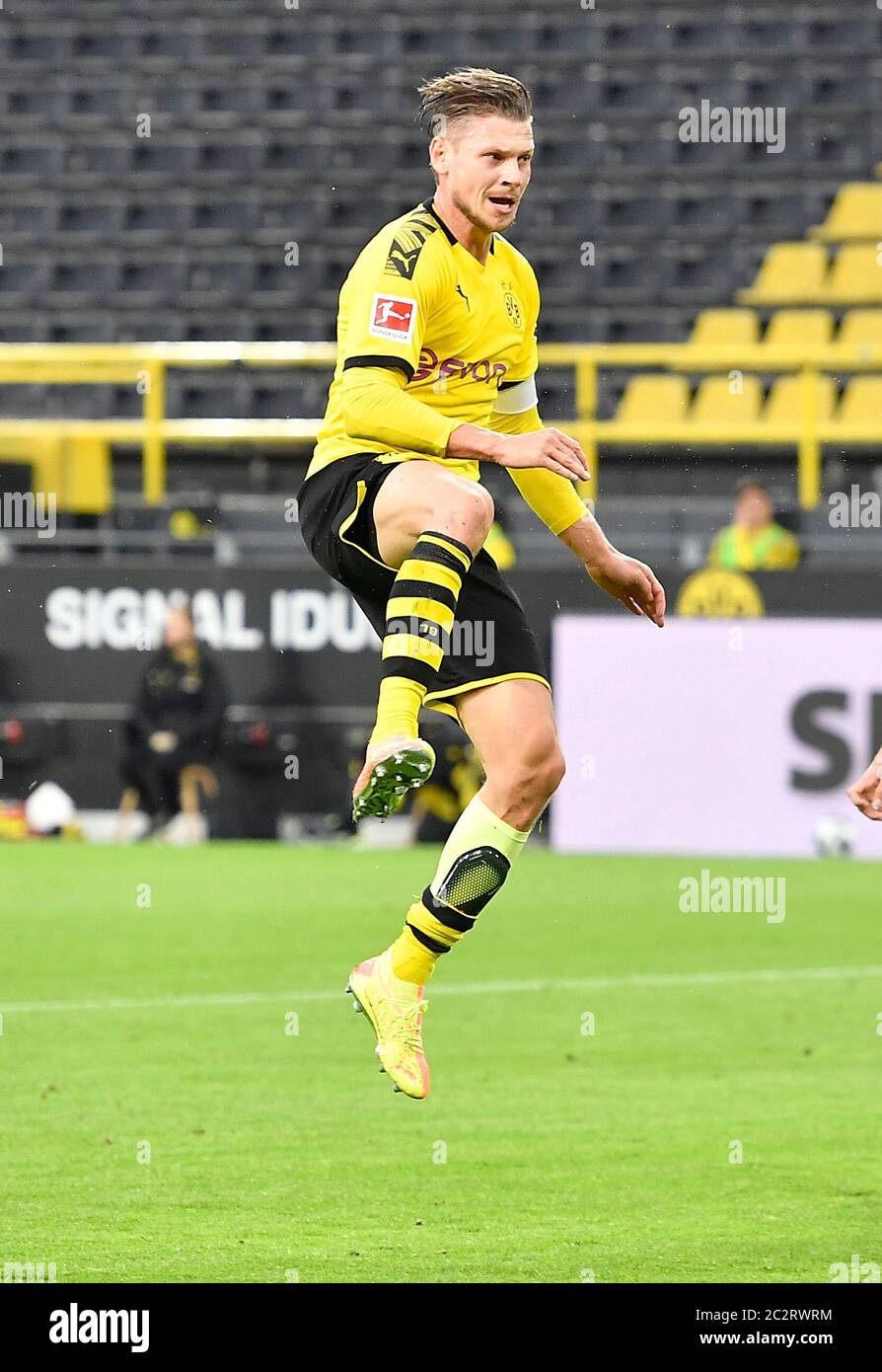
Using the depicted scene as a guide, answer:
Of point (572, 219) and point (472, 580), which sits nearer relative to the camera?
point (472, 580)

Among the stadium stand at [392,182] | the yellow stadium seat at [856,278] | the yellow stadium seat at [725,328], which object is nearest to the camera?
the yellow stadium seat at [725,328]

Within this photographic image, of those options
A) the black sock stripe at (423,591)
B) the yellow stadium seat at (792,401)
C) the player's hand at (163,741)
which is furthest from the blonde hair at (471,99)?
the yellow stadium seat at (792,401)

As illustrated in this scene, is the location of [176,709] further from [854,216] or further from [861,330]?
[854,216]

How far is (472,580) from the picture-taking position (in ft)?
19.1

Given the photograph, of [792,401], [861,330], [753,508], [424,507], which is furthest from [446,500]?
[861,330]

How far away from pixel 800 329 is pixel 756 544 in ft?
14.9

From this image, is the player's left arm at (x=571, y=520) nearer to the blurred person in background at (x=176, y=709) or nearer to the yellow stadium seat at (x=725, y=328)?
the blurred person in background at (x=176, y=709)

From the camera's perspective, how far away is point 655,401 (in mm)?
18891

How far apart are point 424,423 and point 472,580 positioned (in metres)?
0.55

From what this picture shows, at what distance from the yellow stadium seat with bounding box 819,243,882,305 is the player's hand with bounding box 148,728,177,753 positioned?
7.06 m

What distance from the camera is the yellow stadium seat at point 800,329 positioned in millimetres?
19234

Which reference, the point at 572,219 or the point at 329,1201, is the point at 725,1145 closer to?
the point at 329,1201

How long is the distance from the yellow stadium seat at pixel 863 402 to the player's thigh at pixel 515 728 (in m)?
12.5

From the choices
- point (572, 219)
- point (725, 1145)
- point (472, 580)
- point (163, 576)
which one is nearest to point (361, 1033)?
point (725, 1145)
